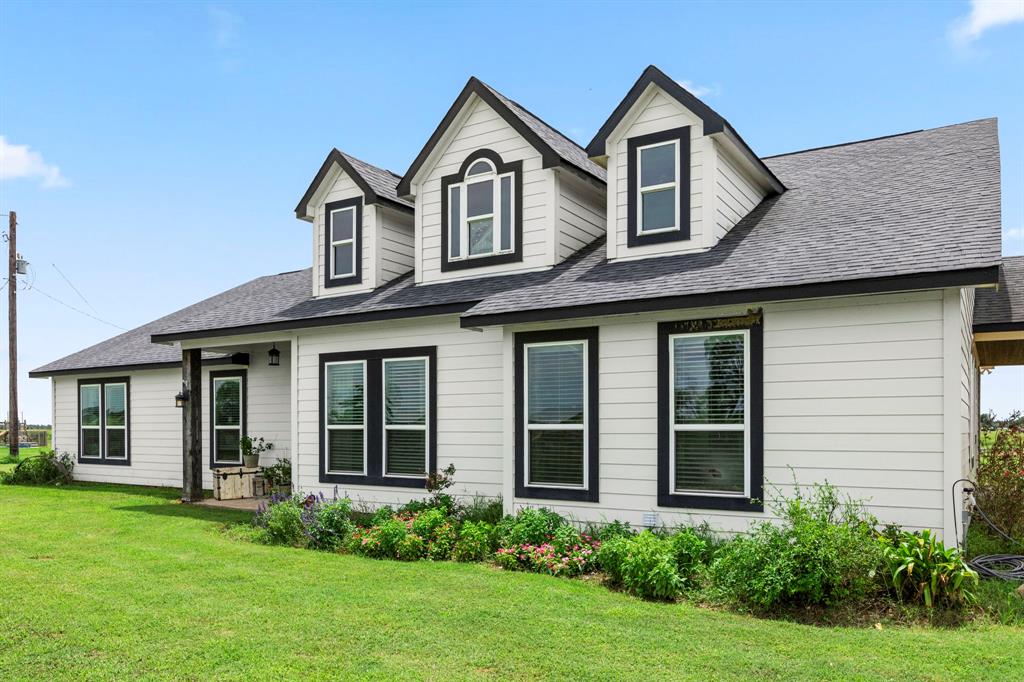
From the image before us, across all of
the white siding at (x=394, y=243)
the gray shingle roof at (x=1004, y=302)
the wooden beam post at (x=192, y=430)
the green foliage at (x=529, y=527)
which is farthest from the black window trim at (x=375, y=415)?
the gray shingle roof at (x=1004, y=302)

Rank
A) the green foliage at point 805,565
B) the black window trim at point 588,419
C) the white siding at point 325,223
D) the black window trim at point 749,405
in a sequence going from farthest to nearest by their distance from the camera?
1. the white siding at point 325,223
2. the black window trim at point 588,419
3. the black window trim at point 749,405
4. the green foliage at point 805,565

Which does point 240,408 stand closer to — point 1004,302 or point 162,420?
point 162,420

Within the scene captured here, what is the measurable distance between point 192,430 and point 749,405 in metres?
11.4

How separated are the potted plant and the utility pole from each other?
17.5m

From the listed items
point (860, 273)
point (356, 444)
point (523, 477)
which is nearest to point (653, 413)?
point (523, 477)

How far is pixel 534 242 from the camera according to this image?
1201cm

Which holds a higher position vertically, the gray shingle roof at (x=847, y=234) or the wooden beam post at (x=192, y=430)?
the gray shingle roof at (x=847, y=234)

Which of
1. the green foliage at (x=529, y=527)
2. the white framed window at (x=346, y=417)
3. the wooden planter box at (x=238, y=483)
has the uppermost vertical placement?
the white framed window at (x=346, y=417)

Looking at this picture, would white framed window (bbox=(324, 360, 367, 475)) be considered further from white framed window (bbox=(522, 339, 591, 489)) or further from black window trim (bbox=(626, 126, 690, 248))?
black window trim (bbox=(626, 126, 690, 248))

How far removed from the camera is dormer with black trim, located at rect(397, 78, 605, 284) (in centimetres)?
1195

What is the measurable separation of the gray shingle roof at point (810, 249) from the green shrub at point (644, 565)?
2.93 metres

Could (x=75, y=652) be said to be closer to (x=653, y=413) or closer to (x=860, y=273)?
(x=653, y=413)

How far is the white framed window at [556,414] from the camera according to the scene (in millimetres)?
9812

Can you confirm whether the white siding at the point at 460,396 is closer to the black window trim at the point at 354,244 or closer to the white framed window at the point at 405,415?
the white framed window at the point at 405,415
